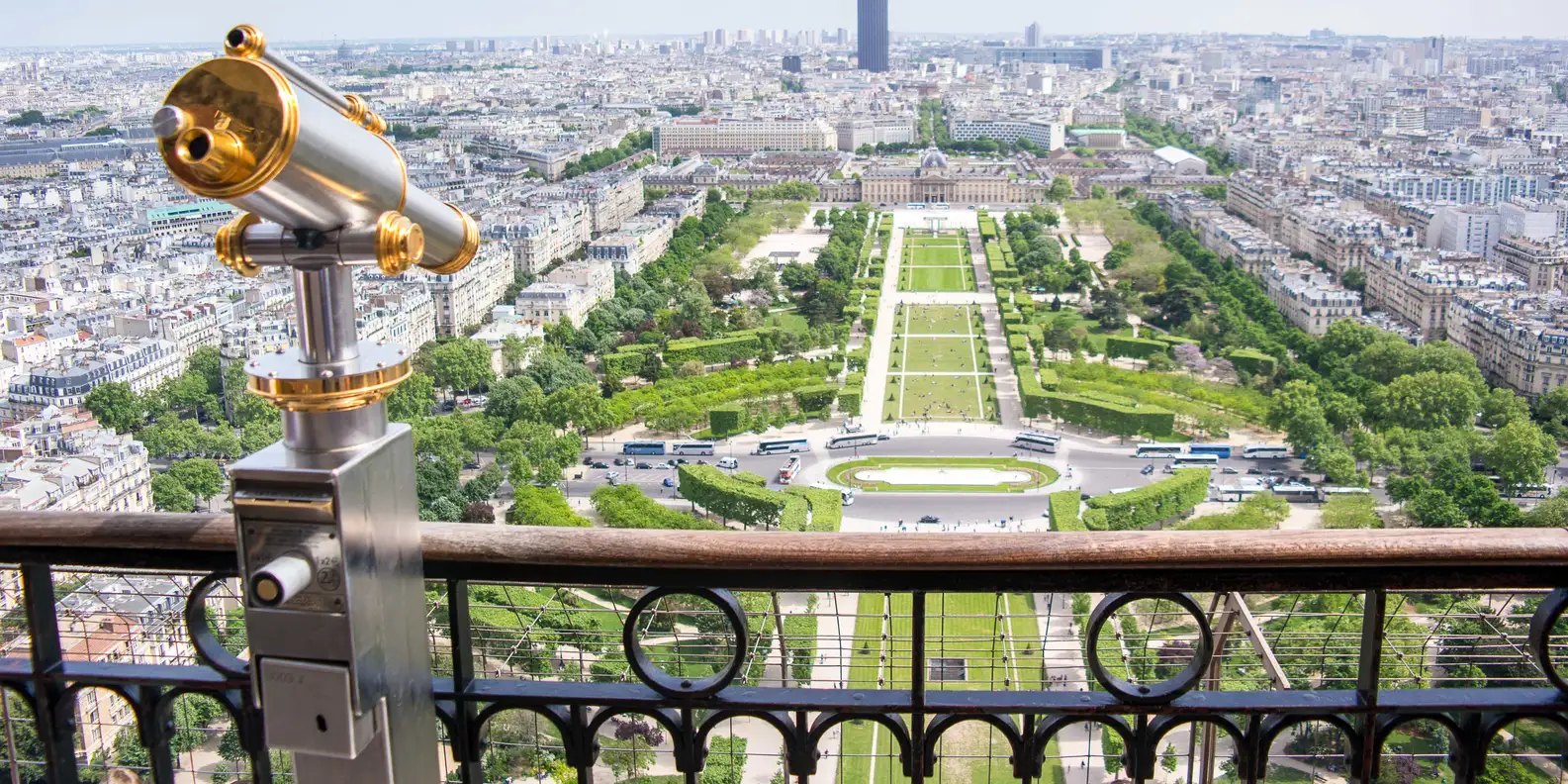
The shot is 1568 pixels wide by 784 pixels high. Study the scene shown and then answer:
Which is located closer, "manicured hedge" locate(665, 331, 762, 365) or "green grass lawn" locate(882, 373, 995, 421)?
"green grass lawn" locate(882, 373, 995, 421)

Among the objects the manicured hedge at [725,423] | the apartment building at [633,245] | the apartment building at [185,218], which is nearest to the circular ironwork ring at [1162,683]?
the manicured hedge at [725,423]

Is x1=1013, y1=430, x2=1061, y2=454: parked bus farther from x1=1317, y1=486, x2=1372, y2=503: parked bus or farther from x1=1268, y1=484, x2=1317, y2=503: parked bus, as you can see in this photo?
x1=1317, y1=486, x2=1372, y2=503: parked bus

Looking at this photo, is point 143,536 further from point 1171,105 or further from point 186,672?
point 1171,105

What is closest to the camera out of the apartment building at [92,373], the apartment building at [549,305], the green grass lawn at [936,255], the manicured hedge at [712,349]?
the apartment building at [92,373]

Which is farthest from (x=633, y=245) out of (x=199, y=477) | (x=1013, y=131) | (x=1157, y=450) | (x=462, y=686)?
(x=1013, y=131)

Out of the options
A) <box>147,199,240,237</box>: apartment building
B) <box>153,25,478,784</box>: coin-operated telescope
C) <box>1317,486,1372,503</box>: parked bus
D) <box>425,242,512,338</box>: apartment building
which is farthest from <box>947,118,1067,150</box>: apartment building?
<box>153,25,478,784</box>: coin-operated telescope

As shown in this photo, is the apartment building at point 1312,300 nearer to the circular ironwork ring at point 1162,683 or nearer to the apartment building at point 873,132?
the circular ironwork ring at point 1162,683
